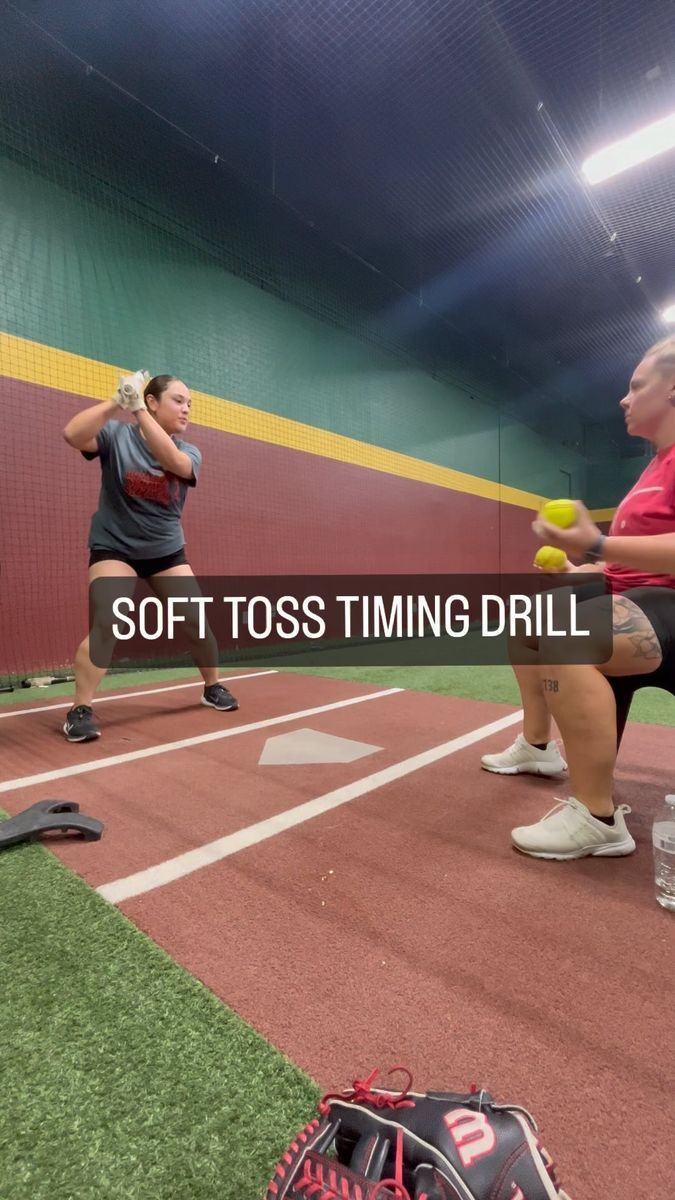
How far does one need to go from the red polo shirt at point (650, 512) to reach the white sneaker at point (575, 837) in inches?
23.3

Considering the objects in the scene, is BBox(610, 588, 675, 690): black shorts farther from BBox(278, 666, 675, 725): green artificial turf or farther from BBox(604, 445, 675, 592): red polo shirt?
BBox(278, 666, 675, 725): green artificial turf

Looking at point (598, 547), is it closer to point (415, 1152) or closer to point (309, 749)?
point (415, 1152)

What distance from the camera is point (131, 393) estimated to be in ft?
7.29

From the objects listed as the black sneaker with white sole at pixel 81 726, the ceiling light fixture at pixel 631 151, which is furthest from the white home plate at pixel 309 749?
the ceiling light fixture at pixel 631 151

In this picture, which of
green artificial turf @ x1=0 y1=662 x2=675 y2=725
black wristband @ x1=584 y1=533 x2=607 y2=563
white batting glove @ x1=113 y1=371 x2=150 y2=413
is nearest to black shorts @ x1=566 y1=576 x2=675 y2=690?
black wristband @ x1=584 y1=533 x2=607 y2=563

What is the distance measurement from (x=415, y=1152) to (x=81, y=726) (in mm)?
2172

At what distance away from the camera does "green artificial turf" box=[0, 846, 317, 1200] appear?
25.0 inches

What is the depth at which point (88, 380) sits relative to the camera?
4371mm

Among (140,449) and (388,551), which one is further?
(388,551)

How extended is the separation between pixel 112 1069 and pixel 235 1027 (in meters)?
0.17

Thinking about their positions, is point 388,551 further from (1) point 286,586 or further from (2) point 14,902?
(2) point 14,902

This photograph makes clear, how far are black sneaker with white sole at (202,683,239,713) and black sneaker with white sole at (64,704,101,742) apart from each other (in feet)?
2.30

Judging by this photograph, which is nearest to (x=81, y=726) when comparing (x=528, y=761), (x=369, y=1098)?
(x=528, y=761)

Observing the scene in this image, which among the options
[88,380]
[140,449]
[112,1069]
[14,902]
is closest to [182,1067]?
[112,1069]
